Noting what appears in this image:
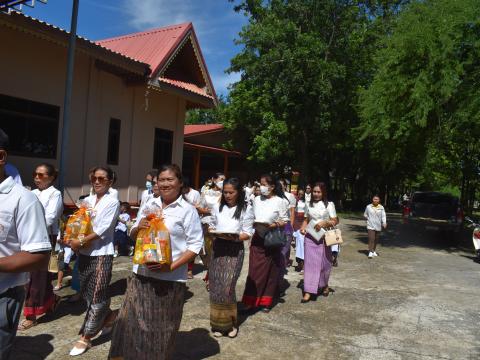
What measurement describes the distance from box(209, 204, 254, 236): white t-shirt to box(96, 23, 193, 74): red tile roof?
705 centimetres

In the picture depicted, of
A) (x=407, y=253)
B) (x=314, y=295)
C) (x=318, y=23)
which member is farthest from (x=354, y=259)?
(x=318, y=23)

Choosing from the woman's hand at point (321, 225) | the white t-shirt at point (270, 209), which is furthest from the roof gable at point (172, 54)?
the woman's hand at point (321, 225)

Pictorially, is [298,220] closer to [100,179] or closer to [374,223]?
[374,223]

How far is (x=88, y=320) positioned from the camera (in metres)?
4.12

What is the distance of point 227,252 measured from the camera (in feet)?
15.9

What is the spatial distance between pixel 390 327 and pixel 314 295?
142 cm

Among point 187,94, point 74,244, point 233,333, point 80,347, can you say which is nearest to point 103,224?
point 74,244

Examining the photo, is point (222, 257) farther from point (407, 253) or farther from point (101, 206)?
point (407, 253)

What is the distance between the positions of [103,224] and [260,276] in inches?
91.7

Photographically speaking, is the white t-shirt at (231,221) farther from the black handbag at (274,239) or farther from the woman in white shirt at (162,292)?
the woman in white shirt at (162,292)

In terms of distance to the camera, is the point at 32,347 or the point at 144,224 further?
the point at 32,347

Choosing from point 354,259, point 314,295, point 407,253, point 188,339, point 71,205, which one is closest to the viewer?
point 188,339

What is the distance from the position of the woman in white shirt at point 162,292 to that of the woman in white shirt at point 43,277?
194 cm

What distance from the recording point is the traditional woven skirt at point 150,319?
316cm
